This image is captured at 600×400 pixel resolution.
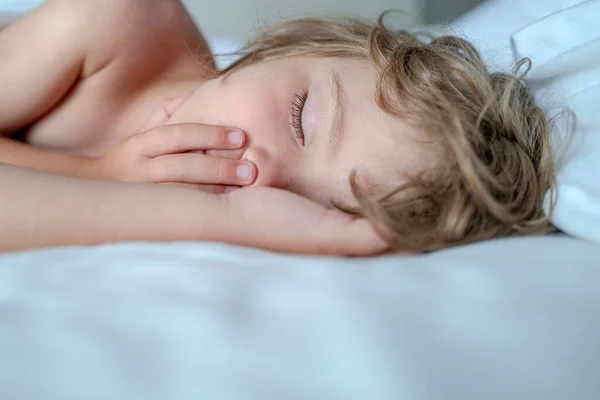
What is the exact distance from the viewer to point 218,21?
6.79 ft

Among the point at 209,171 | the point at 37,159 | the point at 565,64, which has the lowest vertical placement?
the point at 37,159

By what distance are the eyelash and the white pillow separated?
33cm

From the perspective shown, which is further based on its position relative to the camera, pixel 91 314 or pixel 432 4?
pixel 432 4

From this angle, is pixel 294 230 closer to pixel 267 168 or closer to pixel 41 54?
pixel 267 168

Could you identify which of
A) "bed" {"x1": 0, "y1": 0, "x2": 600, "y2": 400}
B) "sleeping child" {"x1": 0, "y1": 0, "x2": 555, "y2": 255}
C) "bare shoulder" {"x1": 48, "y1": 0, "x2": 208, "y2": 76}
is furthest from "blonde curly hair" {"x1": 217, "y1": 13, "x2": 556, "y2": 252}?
"bare shoulder" {"x1": 48, "y1": 0, "x2": 208, "y2": 76}

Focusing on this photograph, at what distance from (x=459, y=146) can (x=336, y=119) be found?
0.16 meters

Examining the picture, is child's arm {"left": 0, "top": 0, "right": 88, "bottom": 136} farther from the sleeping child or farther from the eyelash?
the eyelash

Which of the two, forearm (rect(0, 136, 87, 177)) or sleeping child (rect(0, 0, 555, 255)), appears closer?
sleeping child (rect(0, 0, 555, 255))

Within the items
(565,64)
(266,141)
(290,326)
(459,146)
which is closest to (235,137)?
(266,141)

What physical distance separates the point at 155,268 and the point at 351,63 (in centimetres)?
48

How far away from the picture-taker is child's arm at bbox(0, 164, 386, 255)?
1.81 ft

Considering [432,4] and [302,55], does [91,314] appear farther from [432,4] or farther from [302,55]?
[432,4]

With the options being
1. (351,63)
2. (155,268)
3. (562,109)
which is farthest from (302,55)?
(155,268)

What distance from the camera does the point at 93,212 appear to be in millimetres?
563
